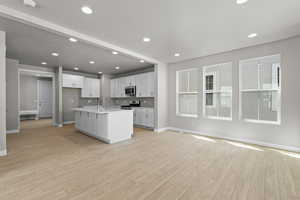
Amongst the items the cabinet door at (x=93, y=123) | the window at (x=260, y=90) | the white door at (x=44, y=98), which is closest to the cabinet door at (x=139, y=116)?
the cabinet door at (x=93, y=123)

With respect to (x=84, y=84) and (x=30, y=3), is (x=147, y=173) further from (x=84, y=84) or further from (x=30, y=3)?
(x=84, y=84)

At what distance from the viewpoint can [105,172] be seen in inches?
83.8

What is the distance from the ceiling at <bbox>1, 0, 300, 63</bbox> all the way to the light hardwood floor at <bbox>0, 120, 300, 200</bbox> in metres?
2.76

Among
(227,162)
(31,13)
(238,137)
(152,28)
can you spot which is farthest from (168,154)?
(31,13)

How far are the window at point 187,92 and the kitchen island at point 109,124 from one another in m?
2.28

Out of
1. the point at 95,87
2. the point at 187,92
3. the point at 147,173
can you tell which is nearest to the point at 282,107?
the point at 187,92

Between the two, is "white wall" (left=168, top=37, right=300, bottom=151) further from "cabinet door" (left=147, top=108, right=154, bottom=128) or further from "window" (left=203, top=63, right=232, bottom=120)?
"cabinet door" (left=147, top=108, right=154, bottom=128)

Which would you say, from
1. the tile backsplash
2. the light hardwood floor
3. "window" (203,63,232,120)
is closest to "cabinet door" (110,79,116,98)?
the tile backsplash

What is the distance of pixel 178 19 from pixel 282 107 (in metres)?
3.40

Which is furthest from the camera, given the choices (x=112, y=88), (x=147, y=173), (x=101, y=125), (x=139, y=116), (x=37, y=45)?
(x=112, y=88)

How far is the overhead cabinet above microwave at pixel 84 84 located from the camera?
245 inches

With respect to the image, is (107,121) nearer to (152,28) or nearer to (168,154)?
(168,154)

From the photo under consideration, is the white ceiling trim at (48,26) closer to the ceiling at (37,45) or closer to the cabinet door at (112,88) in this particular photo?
the ceiling at (37,45)

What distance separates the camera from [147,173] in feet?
6.91
